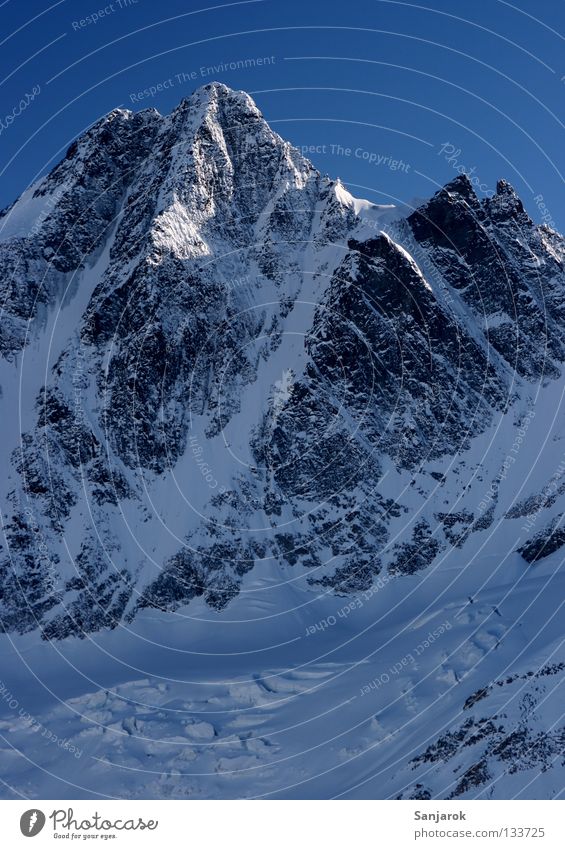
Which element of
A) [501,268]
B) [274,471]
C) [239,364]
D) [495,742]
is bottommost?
[495,742]

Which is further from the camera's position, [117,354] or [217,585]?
[117,354]

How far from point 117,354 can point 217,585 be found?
4374 centimetres

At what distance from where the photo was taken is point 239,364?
412 ft

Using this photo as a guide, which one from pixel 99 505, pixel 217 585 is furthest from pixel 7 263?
pixel 217 585

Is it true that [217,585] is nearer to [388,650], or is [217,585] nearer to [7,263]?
[388,650]

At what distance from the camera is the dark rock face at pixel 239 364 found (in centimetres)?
10594

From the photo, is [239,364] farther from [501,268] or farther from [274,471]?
[501,268]

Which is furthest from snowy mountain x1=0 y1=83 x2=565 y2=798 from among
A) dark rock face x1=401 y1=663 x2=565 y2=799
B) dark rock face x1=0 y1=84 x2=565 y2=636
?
dark rock face x1=0 y1=84 x2=565 y2=636

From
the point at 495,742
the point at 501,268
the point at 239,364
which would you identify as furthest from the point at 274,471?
the point at 495,742

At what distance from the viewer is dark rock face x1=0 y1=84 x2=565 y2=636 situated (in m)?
106

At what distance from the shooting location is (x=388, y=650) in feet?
274

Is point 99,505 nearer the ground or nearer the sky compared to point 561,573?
nearer the sky

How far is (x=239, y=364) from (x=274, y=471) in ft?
71.8

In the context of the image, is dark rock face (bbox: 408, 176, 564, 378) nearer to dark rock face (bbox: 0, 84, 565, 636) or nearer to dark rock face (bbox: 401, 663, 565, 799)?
dark rock face (bbox: 0, 84, 565, 636)
